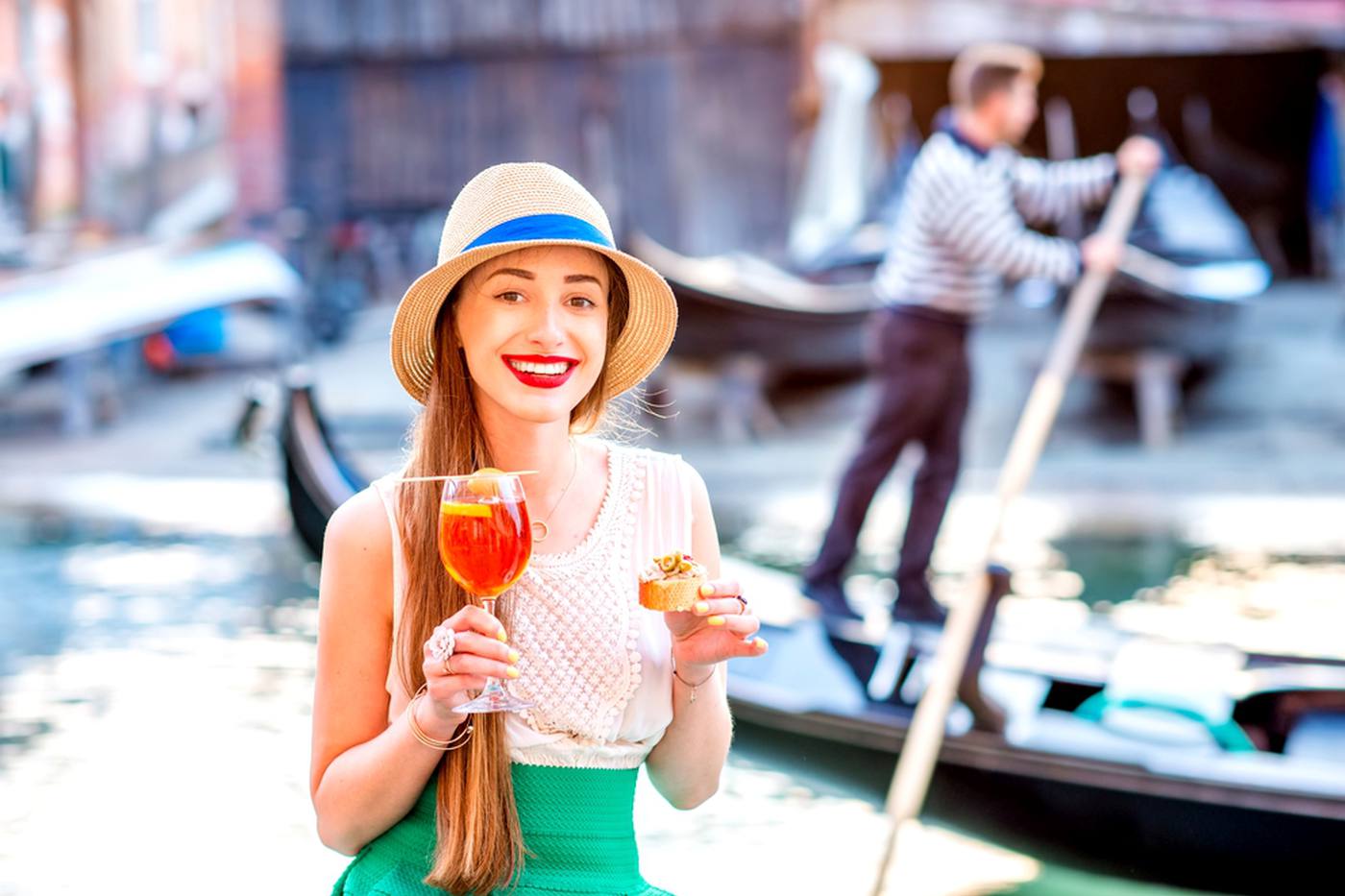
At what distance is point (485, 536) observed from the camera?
149 cm

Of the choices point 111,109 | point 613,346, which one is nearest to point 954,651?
point 613,346

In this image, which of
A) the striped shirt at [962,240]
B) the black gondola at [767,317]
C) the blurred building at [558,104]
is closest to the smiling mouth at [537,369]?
the striped shirt at [962,240]

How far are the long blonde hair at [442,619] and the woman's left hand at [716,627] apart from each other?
0.64ft

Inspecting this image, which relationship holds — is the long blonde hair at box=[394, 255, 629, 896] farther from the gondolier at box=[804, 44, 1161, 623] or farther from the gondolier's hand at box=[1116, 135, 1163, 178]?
the gondolier's hand at box=[1116, 135, 1163, 178]

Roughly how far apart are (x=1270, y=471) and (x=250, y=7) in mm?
8437

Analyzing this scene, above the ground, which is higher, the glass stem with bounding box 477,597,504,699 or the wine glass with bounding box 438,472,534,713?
the wine glass with bounding box 438,472,534,713

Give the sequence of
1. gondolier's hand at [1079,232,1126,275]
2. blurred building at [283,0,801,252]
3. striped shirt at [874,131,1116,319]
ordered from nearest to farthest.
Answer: gondolier's hand at [1079,232,1126,275] → striped shirt at [874,131,1116,319] → blurred building at [283,0,801,252]

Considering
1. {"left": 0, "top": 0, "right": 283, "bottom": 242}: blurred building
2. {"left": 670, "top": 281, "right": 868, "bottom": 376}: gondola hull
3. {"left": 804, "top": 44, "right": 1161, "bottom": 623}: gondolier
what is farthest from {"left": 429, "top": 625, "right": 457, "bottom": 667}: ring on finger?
{"left": 0, "top": 0, "right": 283, "bottom": 242}: blurred building

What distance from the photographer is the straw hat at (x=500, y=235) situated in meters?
1.57

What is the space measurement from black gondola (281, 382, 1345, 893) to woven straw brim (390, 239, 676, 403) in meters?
1.47

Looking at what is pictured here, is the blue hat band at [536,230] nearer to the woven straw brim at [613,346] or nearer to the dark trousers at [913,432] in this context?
the woven straw brim at [613,346]

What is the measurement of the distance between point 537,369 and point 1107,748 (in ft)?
5.62

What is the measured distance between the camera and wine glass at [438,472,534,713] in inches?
58.5

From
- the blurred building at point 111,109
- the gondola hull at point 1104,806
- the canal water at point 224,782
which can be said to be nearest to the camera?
the gondola hull at point 1104,806
